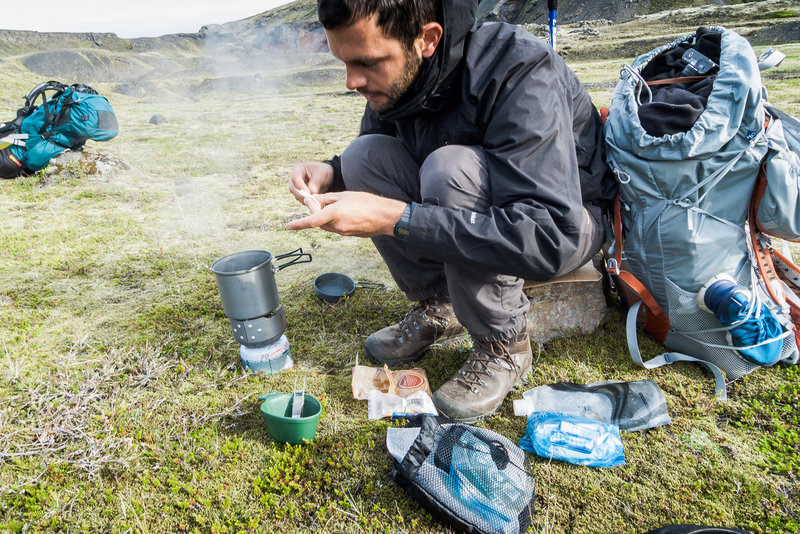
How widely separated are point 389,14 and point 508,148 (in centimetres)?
80

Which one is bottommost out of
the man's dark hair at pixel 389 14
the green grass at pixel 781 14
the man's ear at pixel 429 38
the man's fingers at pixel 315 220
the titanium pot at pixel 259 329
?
the titanium pot at pixel 259 329

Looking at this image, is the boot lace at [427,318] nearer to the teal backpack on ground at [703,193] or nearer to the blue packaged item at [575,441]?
the blue packaged item at [575,441]

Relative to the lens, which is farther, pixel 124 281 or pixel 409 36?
pixel 124 281

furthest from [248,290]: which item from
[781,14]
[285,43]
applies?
[285,43]

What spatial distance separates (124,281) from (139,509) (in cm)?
291

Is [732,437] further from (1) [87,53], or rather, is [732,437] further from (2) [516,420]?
(1) [87,53]

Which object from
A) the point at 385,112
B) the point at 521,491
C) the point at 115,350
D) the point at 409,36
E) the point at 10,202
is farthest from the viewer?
A: the point at 10,202

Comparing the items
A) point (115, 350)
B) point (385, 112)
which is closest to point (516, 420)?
point (385, 112)

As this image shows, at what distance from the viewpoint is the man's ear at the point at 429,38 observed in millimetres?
2203

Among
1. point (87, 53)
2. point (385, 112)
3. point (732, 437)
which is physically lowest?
point (732, 437)

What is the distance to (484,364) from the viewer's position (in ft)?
8.78

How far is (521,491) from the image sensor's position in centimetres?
194

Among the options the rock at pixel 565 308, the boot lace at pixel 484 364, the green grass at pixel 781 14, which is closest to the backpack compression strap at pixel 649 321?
the rock at pixel 565 308

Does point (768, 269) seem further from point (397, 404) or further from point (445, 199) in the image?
point (397, 404)
